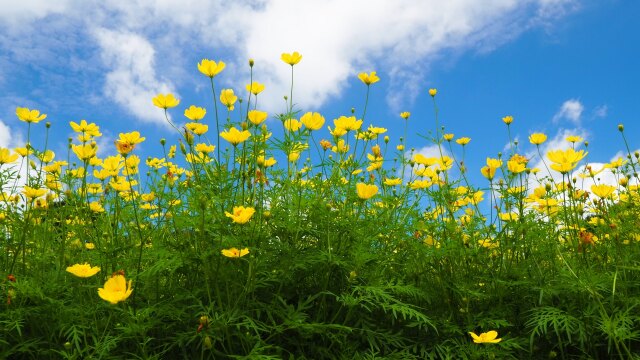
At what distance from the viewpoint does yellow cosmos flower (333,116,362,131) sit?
273 cm

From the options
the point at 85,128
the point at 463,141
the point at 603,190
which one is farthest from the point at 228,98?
the point at 603,190

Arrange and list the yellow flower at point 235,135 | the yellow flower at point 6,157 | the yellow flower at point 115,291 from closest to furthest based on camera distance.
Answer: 1. the yellow flower at point 115,291
2. the yellow flower at point 235,135
3. the yellow flower at point 6,157

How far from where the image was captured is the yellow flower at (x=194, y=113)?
2619mm

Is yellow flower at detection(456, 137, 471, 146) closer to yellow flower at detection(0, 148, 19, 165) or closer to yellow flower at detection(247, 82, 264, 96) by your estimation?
yellow flower at detection(247, 82, 264, 96)

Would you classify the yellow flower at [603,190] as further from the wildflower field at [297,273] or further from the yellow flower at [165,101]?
the yellow flower at [165,101]

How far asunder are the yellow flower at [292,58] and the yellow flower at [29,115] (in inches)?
57.4

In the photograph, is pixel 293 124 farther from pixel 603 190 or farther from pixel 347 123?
pixel 603 190

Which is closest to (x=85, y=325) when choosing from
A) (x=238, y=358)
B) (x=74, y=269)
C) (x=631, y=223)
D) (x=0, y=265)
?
(x=74, y=269)

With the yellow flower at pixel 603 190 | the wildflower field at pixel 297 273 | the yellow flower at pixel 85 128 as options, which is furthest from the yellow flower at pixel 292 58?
the yellow flower at pixel 603 190

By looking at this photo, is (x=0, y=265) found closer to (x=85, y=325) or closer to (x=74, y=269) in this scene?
(x=85, y=325)

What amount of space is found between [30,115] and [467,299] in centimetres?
253

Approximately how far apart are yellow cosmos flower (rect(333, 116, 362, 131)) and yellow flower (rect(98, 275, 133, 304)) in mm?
1331

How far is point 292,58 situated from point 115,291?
1.46 meters

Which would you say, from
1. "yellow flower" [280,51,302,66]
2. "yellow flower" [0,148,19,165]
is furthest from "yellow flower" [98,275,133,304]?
"yellow flower" [0,148,19,165]
